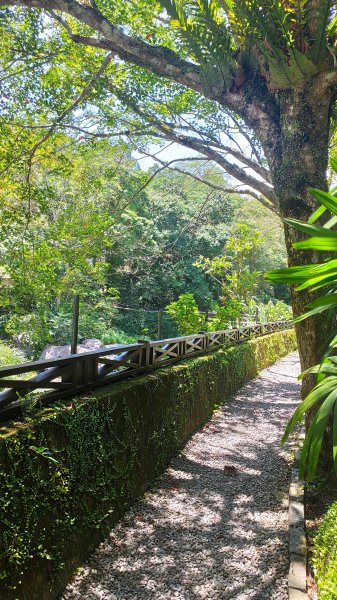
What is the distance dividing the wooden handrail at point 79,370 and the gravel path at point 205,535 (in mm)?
1150

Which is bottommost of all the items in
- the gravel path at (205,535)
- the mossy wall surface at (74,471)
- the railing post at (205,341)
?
the gravel path at (205,535)

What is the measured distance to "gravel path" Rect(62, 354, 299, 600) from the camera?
256cm

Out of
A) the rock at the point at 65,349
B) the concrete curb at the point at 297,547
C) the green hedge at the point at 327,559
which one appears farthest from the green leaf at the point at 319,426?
the rock at the point at 65,349

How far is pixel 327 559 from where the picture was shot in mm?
1926

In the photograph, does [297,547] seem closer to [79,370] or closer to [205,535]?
[205,535]

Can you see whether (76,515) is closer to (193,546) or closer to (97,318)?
(193,546)

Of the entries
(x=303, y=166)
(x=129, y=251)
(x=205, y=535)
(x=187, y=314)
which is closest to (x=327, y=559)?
(x=205, y=535)

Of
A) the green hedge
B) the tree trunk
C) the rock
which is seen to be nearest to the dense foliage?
the rock

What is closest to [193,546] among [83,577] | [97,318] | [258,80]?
[83,577]

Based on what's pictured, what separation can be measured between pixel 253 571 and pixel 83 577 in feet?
3.70

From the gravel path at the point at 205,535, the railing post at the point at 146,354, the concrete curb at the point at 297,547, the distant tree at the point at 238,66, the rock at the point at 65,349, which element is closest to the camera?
the concrete curb at the point at 297,547

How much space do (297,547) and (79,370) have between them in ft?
6.29

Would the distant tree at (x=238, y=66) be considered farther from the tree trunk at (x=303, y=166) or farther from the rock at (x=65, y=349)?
the rock at (x=65, y=349)

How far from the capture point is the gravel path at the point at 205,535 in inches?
101
